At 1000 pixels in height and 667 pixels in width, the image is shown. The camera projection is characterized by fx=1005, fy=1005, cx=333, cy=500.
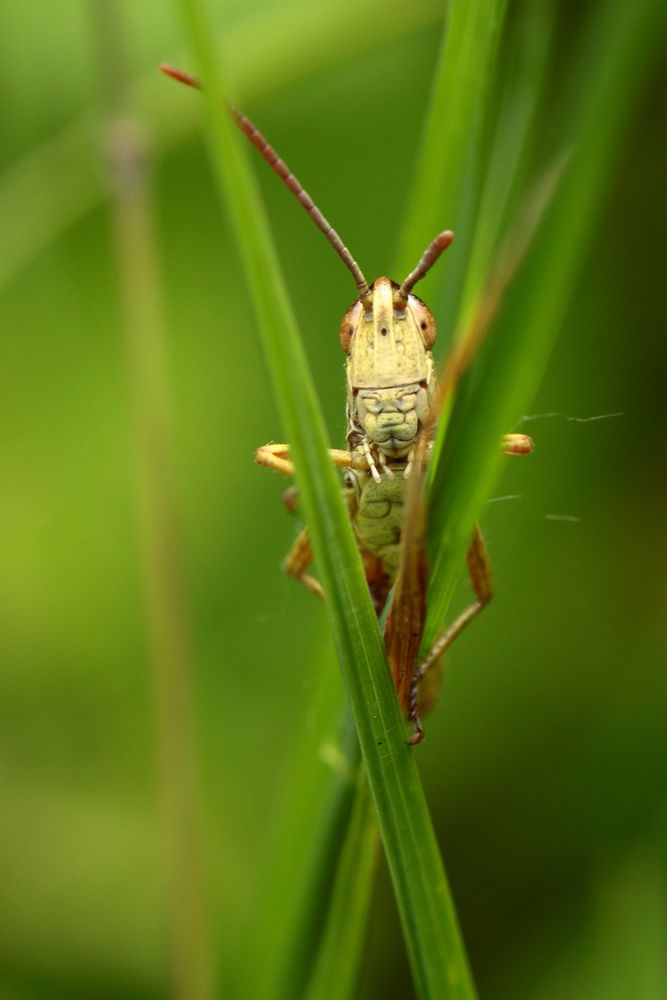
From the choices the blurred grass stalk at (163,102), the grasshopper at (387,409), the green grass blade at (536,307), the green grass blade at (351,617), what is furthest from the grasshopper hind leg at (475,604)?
the blurred grass stalk at (163,102)

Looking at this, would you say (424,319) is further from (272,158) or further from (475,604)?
(475,604)

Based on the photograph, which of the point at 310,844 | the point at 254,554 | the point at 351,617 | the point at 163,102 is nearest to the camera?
the point at 351,617

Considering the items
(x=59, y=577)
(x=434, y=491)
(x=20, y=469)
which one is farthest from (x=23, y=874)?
(x=434, y=491)

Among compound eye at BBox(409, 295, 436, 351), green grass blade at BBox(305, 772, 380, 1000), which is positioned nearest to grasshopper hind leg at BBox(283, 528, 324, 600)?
compound eye at BBox(409, 295, 436, 351)

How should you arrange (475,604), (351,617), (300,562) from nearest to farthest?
(351,617)
(475,604)
(300,562)

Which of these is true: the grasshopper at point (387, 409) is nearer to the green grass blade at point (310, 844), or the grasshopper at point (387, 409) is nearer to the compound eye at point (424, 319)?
the compound eye at point (424, 319)

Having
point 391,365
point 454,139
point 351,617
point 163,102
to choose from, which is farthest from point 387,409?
point 163,102

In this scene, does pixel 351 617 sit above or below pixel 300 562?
above
